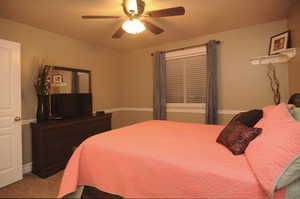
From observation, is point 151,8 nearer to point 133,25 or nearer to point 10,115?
point 133,25

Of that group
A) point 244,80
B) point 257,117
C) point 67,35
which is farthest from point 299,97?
point 67,35

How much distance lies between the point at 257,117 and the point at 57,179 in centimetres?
291

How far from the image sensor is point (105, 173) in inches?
61.7

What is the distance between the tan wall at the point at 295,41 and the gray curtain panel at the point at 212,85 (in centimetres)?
121

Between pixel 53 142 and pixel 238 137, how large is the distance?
2.79 metres

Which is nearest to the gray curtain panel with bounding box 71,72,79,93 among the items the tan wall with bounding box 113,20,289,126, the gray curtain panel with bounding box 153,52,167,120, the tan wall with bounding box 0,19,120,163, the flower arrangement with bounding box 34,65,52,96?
the tan wall with bounding box 0,19,120,163

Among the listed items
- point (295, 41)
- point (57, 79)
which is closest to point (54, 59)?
point (57, 79)

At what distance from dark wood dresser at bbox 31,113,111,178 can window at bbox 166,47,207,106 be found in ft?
7.23

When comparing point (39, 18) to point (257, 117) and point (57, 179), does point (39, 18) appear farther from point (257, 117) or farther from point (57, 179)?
point (257, 117)

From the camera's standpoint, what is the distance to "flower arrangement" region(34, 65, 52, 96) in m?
2.84

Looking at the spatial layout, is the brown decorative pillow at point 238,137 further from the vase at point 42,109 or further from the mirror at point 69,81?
the mirror at point 69,81

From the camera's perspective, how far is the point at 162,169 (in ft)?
4.21

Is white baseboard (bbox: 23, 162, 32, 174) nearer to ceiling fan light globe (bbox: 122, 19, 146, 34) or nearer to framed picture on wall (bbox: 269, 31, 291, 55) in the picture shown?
ceiling fan light globe (bbox: 122, 19, 146, 34)

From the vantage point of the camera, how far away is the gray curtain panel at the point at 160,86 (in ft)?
13.3
